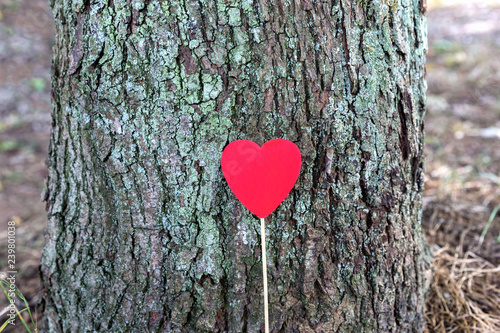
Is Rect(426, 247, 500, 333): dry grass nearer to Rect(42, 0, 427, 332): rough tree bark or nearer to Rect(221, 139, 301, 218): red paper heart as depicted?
Rect(42, 0, 427, 332): rough tree bark

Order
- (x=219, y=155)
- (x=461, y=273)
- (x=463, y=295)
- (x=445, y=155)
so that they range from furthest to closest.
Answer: (x=445, y=155)
(x=461, y=273)
(x=463, y=295)
(x=219, y=155)

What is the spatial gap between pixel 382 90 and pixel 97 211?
947 mm

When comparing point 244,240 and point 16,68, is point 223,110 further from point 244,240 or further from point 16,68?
point 16,68

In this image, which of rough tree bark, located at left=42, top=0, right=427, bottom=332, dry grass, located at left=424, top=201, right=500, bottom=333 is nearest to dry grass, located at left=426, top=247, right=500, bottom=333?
dry grass, located at left=424, top=201, right=500, bottom=333

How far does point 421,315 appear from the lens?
1.42 meters

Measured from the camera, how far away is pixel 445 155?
10.2 ft

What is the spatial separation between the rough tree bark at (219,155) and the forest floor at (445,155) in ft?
1.88

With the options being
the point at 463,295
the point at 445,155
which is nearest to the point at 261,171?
the point at 463,295

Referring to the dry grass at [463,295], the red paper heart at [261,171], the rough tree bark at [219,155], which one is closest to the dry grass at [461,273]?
the dry grass at [463,295]

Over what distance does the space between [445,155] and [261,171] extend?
8.34 feet

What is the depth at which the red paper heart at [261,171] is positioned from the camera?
1061 mm

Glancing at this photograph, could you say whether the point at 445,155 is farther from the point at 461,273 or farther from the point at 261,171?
the point at 261,171

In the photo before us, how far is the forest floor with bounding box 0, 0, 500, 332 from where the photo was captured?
1.69m

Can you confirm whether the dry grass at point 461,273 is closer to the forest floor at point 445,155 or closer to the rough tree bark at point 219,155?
the forest floor at point 445,155
